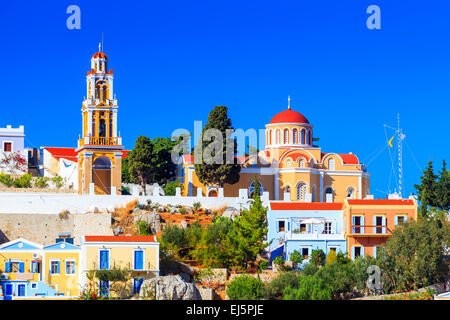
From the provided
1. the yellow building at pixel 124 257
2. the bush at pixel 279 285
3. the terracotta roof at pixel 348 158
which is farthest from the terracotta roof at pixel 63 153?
the bush at pixel 279 285

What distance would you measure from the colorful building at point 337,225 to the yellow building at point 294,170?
1130cm

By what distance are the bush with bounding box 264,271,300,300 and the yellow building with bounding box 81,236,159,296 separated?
22.0ft

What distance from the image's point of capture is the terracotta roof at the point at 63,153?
102m

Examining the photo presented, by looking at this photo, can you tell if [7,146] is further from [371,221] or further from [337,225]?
[371,221]

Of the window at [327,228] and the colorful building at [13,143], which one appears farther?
the colorful building at [13,143]

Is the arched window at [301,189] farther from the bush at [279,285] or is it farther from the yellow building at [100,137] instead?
the bush at [279,285]

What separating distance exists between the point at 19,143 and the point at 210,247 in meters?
32.6

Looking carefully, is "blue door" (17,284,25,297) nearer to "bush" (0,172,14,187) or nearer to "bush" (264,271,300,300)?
"bush" (264,271,300,300)

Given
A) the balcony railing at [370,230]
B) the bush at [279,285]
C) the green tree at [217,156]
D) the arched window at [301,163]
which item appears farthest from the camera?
the arched window at [301,163]

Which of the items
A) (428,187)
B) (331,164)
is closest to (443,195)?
(428,187)

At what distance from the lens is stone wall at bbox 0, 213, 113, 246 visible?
7488cm

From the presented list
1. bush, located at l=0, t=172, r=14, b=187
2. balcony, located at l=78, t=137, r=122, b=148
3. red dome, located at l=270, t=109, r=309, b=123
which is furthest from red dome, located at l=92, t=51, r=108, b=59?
red dome, located at l=270, t=109, r=309, b=123

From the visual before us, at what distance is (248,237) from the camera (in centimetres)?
7231
